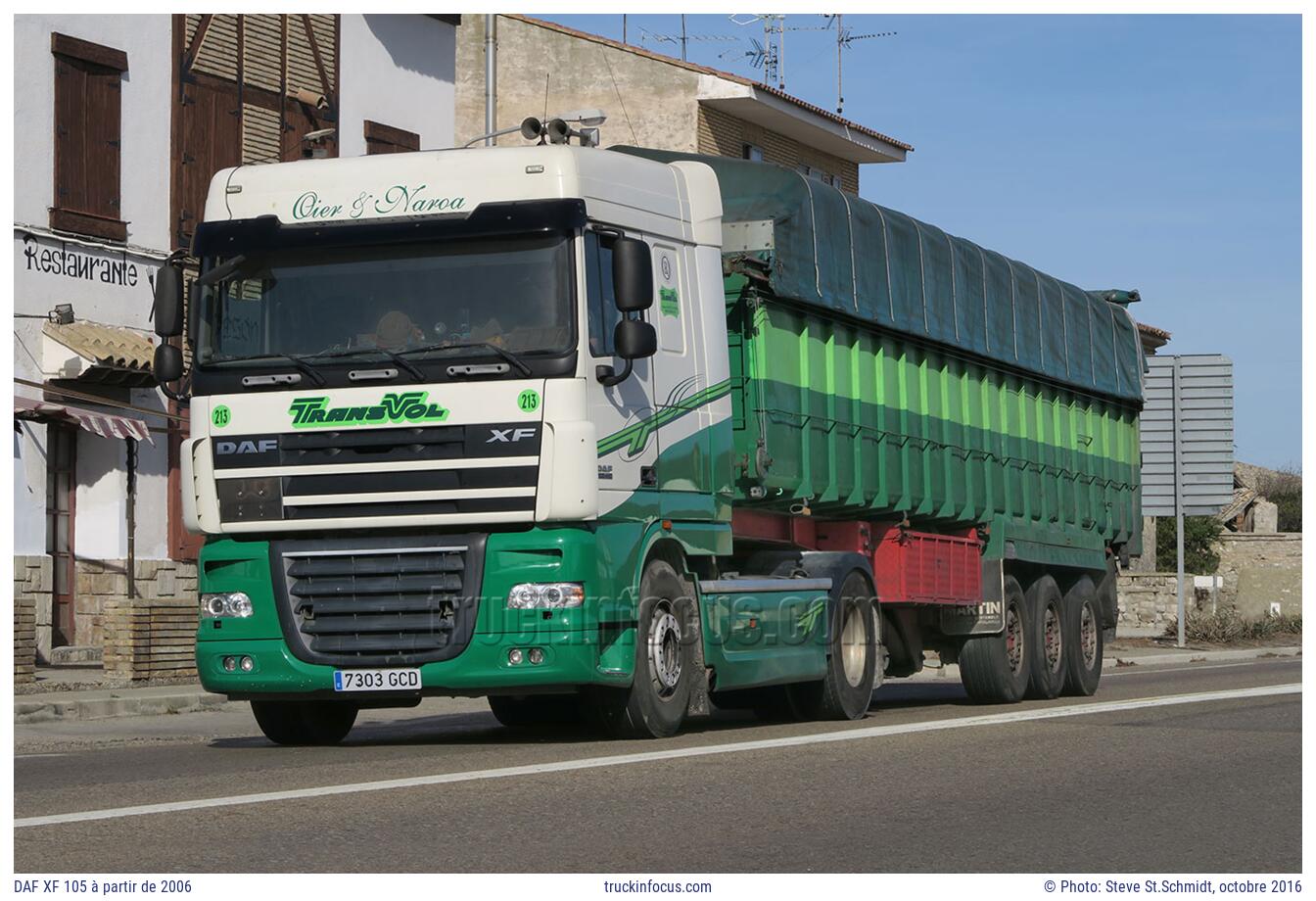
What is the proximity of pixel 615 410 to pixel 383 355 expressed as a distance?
1.38 m

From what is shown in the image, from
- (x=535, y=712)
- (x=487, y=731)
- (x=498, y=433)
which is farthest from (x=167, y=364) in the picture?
(x=535, y=712)

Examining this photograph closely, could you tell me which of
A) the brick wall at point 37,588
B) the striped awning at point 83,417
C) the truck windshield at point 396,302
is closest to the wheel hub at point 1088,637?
the truck windshield at point 396,302

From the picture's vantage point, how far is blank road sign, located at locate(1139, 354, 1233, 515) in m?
36.4

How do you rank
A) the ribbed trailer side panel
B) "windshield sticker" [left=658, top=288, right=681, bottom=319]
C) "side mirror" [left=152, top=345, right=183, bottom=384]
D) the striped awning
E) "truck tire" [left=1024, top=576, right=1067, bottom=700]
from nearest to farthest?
"side mirror" [left=152, top=345, right=183, bottom=384] → "windshield sticker" [left=658, top=288, right=681, bottom=319] → the ribbed trailer side panel → "truck tire" [left=1024, top=576, right=1067, bottom=700] → the striped awning

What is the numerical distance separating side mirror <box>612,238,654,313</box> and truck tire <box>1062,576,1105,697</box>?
9154 mm

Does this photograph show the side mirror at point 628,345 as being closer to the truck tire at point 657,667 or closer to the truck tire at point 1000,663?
the truck tire at point 657,667

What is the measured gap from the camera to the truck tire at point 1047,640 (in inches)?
774

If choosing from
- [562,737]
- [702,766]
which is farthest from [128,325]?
[702,766]

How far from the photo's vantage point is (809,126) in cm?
4203

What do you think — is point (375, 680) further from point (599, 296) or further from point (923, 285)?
point (923, 285)

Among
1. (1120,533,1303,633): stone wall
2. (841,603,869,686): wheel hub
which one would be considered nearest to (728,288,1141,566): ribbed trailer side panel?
(841,603,869,686): wheel hub

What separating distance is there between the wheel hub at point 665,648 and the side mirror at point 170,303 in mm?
3357

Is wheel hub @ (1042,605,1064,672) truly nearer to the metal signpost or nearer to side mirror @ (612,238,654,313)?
side mirror @ (612,238,654,313)

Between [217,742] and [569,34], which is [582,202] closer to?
[217,742]
